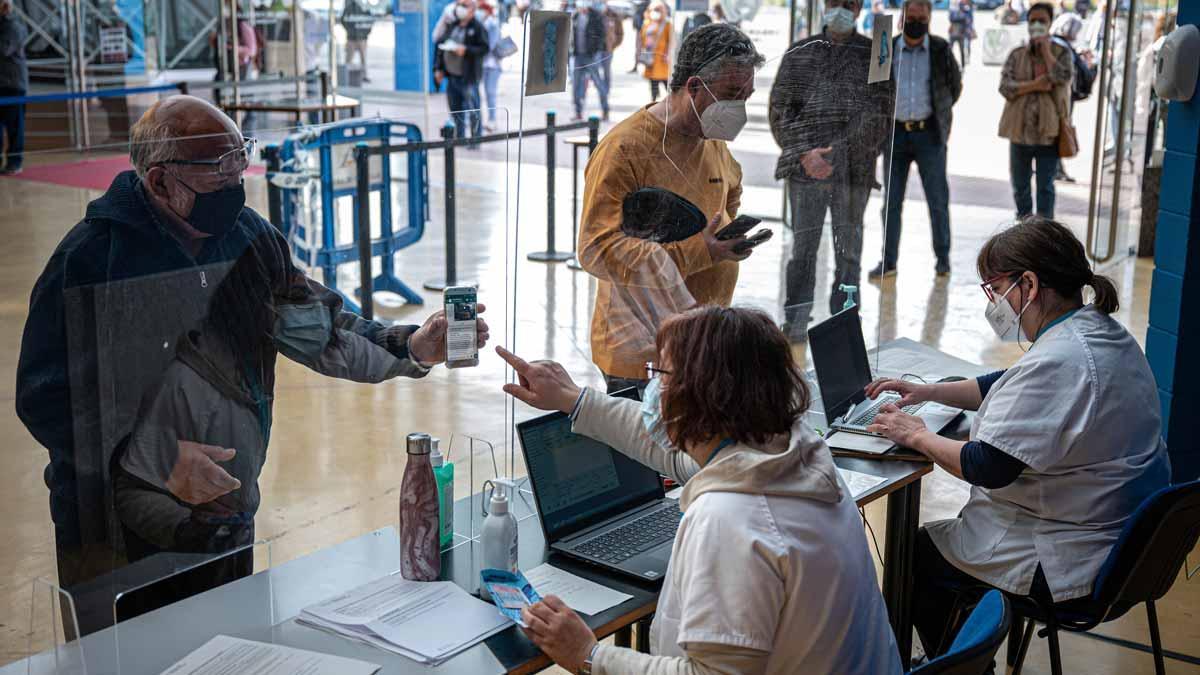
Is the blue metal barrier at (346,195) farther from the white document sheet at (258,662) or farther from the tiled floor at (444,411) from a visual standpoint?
the white document sheet at (258,662)

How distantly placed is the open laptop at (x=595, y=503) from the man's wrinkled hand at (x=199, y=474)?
1.66 feet

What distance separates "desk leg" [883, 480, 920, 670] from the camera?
9.64 ft

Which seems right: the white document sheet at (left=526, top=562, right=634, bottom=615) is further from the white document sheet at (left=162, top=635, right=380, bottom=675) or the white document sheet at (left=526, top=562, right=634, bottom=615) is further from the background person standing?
the background person standing

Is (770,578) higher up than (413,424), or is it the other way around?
(770,578)

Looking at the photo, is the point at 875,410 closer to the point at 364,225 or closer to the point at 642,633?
the point at 642,633

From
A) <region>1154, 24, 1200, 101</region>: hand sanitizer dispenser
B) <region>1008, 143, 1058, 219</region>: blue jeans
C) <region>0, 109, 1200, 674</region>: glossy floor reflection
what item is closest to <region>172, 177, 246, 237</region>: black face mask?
<region>0, 109, 1200, 674</region>: glossy floor reflection

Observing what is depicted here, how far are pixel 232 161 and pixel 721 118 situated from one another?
3.97 ft

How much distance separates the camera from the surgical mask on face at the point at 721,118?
9.09 feet

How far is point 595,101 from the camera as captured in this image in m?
3.24

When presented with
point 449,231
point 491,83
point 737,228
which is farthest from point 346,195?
point 491,83

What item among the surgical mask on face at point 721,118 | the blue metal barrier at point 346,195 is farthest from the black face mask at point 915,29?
the surgical mask on face at point 721,118

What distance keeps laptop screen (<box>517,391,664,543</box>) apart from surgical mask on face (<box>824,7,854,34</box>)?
1.70 metres

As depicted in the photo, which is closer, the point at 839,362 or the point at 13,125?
the point at 839,362

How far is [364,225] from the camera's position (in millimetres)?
4812
